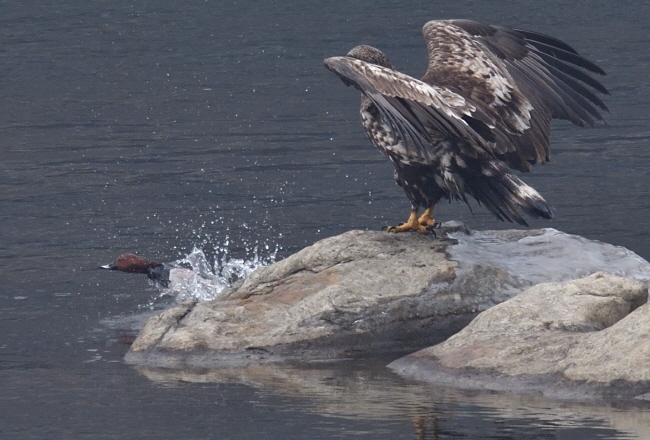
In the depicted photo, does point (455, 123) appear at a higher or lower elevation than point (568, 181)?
higher

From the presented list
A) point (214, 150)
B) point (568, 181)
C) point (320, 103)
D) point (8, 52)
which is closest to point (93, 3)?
point (8, 52)

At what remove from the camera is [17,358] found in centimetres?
740

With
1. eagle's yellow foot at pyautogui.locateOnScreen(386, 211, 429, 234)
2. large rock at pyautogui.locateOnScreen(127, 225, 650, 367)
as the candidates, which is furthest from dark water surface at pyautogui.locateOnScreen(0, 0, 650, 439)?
eagle's yellow foot at pyautogui.locateOnScreen(386, 211, 429, 234)

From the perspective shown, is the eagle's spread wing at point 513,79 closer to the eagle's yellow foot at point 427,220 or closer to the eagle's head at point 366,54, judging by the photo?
the eagle's head at point 366,54

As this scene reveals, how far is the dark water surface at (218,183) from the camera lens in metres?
6.12

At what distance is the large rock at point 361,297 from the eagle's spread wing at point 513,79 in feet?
2.04

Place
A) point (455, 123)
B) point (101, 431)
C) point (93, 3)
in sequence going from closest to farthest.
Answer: point (101, 431) < point (455, 123) < point (93, 3)

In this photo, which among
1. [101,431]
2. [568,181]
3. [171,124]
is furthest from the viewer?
[171,124]

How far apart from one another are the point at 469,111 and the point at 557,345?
1.67m

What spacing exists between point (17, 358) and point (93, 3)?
22.3m

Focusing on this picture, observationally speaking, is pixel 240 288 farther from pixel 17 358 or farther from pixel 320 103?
pixel 320 103

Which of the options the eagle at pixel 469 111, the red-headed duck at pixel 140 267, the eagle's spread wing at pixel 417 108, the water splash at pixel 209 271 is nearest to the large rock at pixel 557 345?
the eagle at pixel 469 111

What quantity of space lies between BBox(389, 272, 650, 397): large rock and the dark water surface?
19 centimetres

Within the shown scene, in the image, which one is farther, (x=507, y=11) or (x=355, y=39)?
(x=507, y=11)
